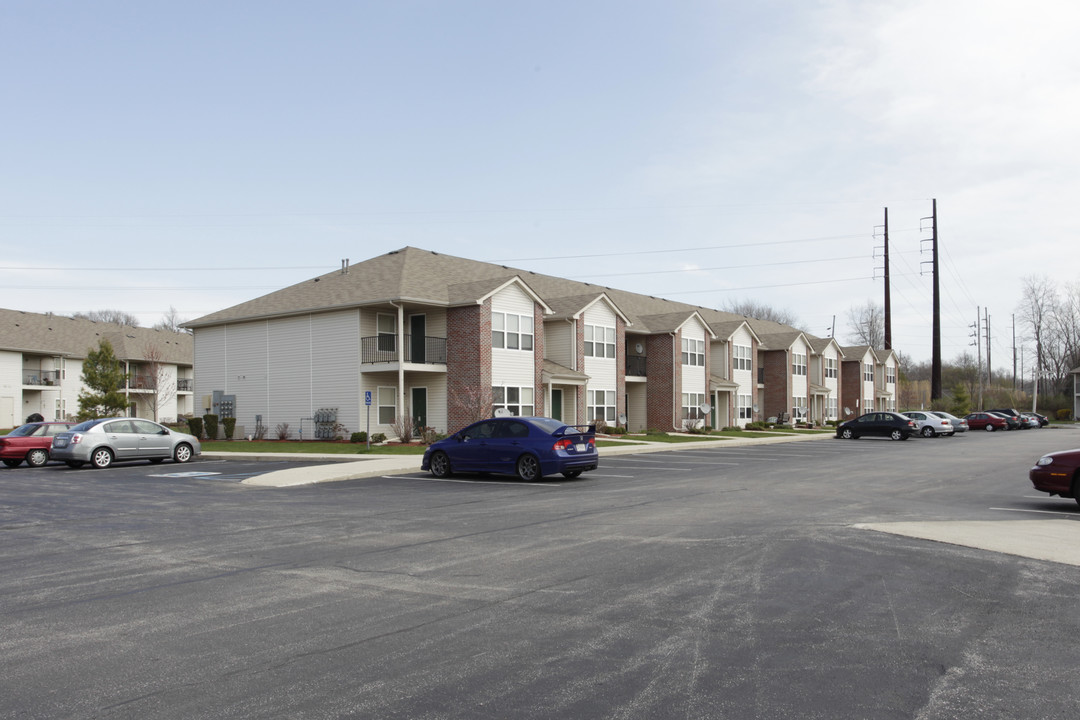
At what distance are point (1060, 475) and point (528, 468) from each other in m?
10.4

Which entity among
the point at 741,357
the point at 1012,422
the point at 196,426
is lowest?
the point at 1012,422

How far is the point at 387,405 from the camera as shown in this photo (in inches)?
1355

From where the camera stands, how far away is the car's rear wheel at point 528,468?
18.8m

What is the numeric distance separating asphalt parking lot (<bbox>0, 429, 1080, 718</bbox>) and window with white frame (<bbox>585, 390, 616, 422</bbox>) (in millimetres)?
27160

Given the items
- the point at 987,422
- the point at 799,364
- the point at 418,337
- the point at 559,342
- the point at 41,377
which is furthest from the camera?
the point at 799,364

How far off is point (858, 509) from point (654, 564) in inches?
243

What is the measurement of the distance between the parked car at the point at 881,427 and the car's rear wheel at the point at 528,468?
101 feet

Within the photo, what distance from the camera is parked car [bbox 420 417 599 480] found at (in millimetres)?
18688

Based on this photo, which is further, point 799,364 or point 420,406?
point 799,364

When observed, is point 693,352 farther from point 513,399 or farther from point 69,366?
point 69,366

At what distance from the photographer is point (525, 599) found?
23.7ft

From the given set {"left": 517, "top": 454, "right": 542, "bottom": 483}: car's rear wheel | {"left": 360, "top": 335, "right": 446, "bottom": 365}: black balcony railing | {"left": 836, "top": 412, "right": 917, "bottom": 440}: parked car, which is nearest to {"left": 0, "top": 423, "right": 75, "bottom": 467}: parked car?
{"left": 360, "top": 335, "right": 446, "bottom": 365}: black balcony railing

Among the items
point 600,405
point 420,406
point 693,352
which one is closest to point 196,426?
point 420,406

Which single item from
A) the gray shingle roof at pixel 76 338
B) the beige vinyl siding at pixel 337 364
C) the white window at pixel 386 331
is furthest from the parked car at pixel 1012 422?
the gray shingle roof at pixel 76 338
